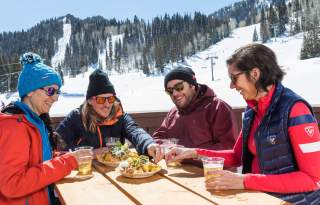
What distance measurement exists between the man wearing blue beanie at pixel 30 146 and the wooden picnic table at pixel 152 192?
12 cm

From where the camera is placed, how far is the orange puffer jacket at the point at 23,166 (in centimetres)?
194

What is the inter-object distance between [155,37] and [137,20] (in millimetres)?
21000

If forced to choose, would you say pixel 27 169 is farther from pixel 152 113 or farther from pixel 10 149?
pixel 152 113

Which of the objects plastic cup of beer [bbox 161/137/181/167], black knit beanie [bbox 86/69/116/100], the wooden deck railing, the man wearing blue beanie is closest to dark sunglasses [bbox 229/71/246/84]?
plastic cup of beer [bbox 161/137/181/167]

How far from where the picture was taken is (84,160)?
2.35 m

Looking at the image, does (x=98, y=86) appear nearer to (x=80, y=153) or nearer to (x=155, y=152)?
(x=155, y=152)

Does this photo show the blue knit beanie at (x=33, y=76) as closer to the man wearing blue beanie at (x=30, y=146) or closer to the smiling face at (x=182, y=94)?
the man wearing blue beanie at (x=30, y=146)

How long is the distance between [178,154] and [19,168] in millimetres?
1030

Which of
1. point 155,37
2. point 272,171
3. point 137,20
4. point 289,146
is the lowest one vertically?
point 272,171

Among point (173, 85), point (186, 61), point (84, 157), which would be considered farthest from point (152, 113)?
point (186, 61)

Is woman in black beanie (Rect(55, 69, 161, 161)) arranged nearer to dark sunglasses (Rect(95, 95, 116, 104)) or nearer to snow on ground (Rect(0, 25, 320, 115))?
dark sunglasses (Rect(95, 95, 116, 104))

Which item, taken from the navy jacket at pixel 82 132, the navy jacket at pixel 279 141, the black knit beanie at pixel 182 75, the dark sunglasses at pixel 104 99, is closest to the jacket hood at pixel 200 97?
the black knit beanie at pixel 182 75

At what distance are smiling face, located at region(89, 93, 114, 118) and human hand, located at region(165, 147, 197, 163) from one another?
88cm

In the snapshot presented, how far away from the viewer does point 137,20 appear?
140375 mm
